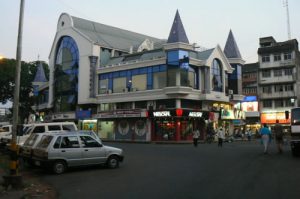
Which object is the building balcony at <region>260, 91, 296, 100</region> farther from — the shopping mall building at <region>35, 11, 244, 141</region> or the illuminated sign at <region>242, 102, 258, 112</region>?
the shopping mall building at <region>35, 11, 244, 141</region>

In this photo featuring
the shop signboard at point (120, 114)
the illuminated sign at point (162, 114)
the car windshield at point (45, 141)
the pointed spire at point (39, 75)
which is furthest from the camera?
the pointed spire at point (39, 75)

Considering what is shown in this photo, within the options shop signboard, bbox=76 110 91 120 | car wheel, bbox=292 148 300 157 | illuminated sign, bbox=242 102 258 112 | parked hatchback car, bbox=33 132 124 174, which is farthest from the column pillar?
parked hatchback car, bbox=33 132 124 174

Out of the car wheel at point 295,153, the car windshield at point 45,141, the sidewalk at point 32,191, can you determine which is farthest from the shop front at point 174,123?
the sidewalk at point 32,191

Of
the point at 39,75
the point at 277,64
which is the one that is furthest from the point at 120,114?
the point at 277,64

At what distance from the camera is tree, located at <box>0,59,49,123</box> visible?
190 feet

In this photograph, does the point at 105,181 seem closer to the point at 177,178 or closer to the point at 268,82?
the point at 177,178

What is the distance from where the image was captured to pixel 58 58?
61.2m

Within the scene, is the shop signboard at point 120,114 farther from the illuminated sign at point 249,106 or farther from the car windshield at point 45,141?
the illuminated sign at point 249,106

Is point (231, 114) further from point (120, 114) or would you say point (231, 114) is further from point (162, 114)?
point (120, 114)

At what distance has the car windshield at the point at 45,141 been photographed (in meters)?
14.2

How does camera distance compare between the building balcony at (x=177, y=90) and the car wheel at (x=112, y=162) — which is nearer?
the car wheel at (x=112, y=162)

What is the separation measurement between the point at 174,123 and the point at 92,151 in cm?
2972

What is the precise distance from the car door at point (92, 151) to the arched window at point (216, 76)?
35.1 meters

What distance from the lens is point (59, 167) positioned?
1394cm
